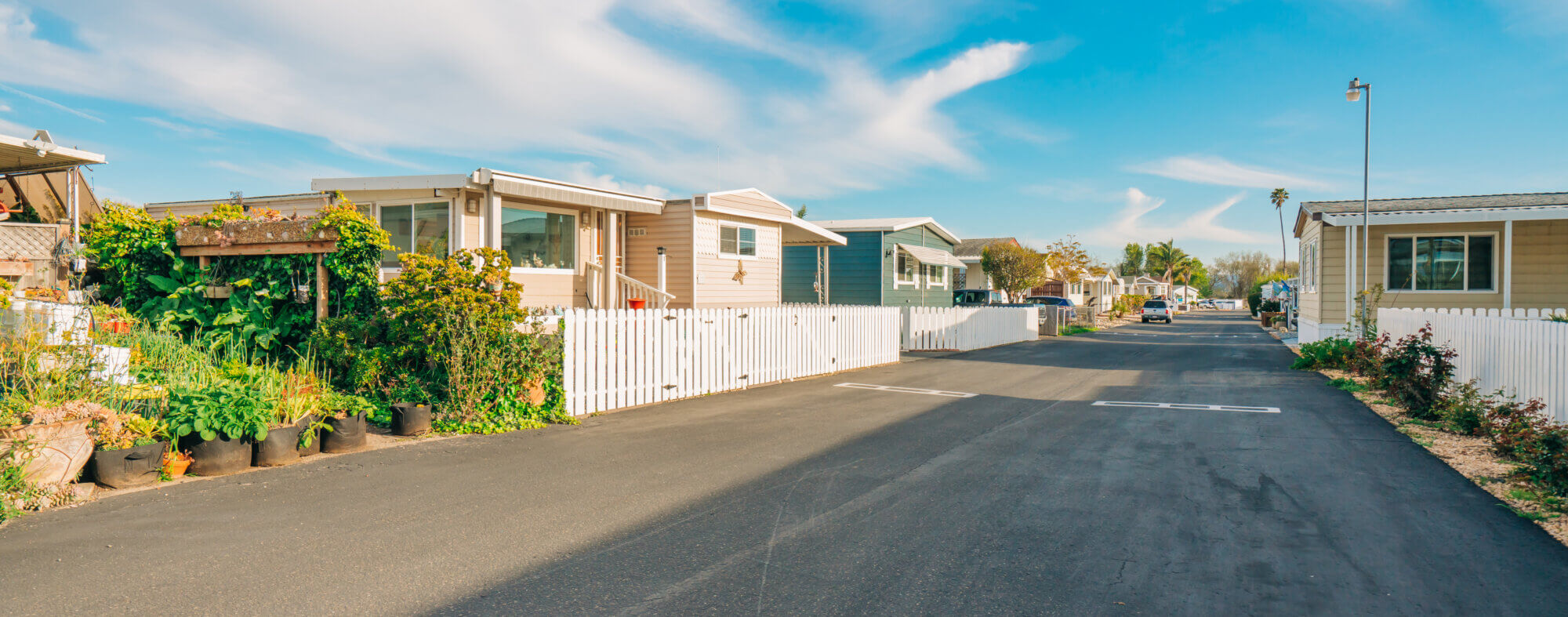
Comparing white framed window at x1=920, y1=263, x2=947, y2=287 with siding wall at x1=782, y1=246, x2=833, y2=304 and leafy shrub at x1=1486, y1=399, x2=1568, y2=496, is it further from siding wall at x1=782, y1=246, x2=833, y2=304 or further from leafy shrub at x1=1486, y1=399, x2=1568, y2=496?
leafy shrub at x1=1486, y1=399, x2=1568, y2=496

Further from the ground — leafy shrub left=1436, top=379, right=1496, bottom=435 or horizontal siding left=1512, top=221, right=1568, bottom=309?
horizontal siding left=1512, top=221, right=1568, bottom=309

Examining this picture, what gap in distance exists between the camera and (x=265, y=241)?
29.7 ft

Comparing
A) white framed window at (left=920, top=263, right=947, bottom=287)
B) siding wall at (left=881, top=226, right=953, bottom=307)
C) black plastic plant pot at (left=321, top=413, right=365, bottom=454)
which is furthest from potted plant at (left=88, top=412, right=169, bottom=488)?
white framed window at (left=920, top=263, right=947, bottom=287)

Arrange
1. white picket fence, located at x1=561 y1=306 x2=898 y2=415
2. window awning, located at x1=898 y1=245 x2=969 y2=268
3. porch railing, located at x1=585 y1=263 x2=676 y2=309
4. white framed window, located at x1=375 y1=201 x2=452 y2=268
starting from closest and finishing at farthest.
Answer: white picket fence, located at x1=561 y1=306 x2=898 y2=415, white framed window, located at x1=375 y1=201 x2=452 y2=268, porch railing, located at x1=585 y1=263 x2=676 y2=309, window awning, located at x1=898 y1=245 x2=969 y2=268

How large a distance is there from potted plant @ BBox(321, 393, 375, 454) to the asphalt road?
0.90 feet

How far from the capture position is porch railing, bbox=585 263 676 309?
14023 millimetres

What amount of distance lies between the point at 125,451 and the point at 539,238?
7.90 meters

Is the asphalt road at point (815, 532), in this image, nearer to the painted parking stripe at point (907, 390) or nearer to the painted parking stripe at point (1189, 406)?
the painted parking stripe at point (1189, 406)

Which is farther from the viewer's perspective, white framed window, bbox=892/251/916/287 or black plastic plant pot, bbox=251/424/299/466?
white framed window, bbox=892/251/916/287

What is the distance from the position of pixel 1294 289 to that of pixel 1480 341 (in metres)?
32.6

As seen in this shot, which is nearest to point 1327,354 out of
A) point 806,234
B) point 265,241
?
point 806,234

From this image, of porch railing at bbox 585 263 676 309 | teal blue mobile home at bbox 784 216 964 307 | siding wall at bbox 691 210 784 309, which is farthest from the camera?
teal blue mobile home at bbox 784 216 964 307

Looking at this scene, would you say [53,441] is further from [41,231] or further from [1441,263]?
[1441,263]

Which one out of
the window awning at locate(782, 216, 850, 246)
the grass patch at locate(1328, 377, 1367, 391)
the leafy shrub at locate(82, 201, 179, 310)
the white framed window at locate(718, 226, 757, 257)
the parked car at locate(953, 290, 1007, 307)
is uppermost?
the window awning at locate(782, 216, 850, 246)
